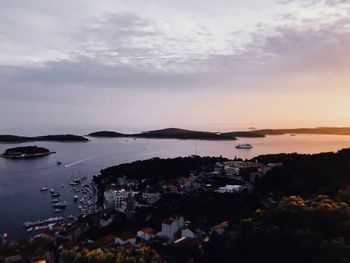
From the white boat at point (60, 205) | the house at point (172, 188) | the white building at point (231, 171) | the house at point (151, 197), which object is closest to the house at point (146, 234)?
the house at point (151, 197)

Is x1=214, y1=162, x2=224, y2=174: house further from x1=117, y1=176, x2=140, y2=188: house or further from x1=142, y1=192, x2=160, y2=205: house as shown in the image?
x1=142, y1=192, x2=160, y2=205: house

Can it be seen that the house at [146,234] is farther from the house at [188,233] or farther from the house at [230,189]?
the house at [230,189]

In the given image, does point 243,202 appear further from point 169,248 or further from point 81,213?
point 81,213

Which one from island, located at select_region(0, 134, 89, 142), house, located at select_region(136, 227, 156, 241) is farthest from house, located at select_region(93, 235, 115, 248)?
island, located at select_region(0, 134, 89, 142)

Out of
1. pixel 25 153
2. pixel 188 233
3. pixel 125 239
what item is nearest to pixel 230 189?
pixel 188 233

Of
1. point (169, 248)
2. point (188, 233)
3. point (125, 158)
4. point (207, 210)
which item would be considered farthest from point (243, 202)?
point (125, 158)

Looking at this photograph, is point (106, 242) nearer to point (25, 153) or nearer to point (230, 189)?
point (230, 189)

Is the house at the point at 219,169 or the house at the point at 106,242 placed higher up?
the house at the point at 219,169
